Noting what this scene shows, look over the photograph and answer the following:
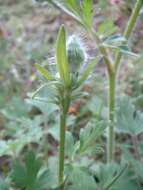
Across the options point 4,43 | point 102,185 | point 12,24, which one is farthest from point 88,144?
point 12,24

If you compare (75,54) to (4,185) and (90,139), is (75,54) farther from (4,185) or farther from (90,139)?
(4,185)

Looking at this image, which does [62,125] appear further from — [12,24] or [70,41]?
[12,24]

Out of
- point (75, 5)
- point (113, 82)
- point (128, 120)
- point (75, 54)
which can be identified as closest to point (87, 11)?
point (75, 5)

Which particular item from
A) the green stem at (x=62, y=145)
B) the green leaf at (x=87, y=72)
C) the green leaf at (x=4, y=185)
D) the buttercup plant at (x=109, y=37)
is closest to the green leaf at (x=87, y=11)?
the buttercup plant at (x=109, y=37)

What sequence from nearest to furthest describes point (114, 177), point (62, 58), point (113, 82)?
point (62, 58) → point (114, 177) → point (113, 82)

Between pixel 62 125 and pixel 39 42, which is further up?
pixel 39 42
